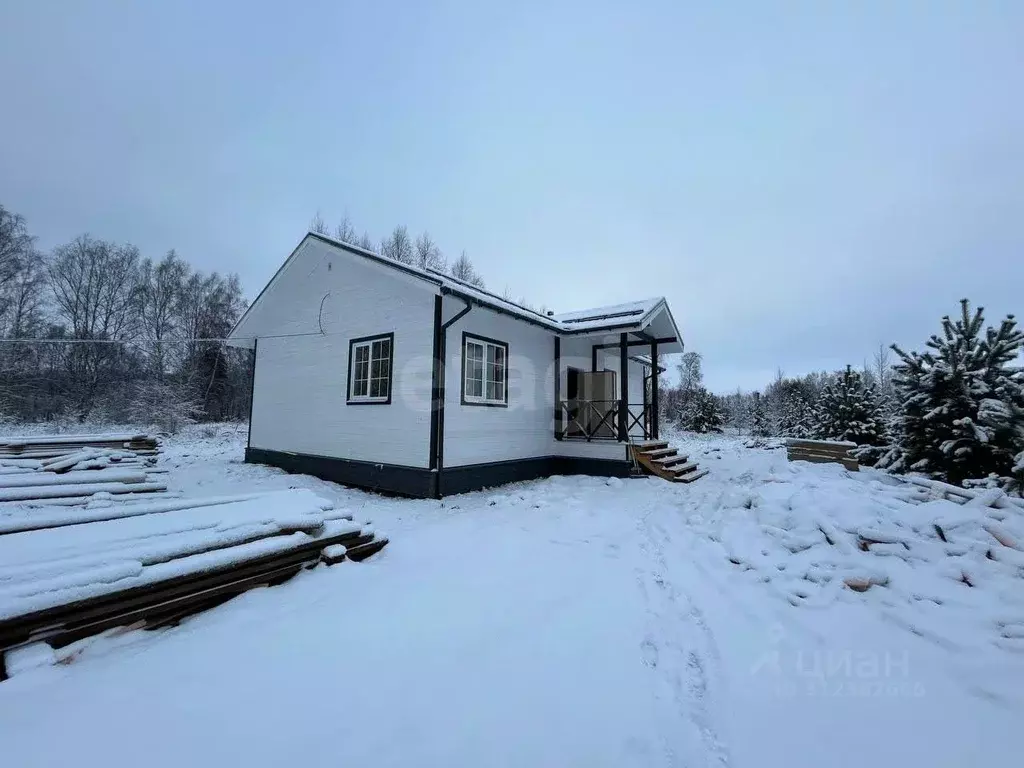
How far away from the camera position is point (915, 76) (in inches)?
282

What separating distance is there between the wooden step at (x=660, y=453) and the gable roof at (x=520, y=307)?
287cm

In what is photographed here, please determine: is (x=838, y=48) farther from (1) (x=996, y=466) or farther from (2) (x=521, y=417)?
(2) (x=521, y=417)

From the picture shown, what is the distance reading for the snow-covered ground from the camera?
176 centimetres

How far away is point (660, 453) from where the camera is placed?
9.55m

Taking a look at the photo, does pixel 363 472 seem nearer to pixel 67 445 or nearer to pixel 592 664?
pixel 67 445

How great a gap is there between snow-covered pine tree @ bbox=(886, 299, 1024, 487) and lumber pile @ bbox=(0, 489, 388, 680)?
8.85 meters

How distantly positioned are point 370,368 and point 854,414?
13.1 m

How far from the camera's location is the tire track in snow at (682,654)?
1.84m

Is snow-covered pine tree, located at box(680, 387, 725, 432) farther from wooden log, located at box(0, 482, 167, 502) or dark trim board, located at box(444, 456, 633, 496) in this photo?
wooden log, located at box(0, 482, 167, 502)

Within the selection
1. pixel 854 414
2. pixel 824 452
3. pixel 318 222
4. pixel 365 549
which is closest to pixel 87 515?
pixel 365 549

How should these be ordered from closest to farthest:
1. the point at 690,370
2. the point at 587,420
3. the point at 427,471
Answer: the point at 427,471 < the point at 587,420 < the point at 690,370

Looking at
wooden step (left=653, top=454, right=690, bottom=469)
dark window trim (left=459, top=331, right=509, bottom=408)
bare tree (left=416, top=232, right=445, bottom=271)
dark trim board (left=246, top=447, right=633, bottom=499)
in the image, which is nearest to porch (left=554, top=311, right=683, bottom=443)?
dark trim board (left=246, top=447, right=633, bottom=499)

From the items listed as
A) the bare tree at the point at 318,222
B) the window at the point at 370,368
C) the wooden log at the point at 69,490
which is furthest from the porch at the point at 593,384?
the bare tree at the point at 318,222

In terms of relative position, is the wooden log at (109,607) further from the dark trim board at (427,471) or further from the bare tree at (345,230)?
the bare tree at (345,230)
